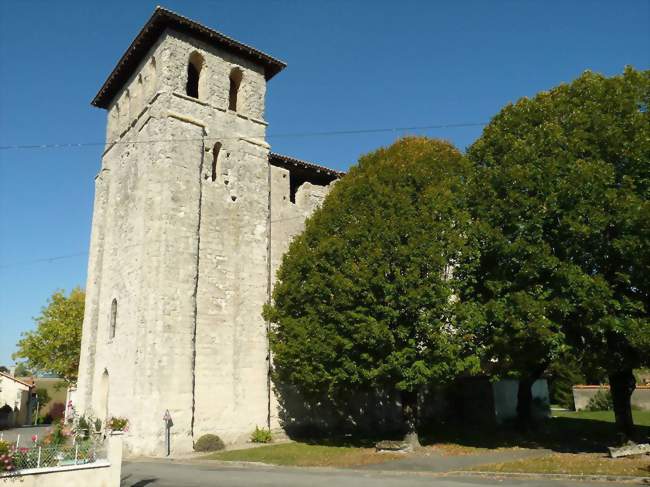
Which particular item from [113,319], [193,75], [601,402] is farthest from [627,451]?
[193,75]

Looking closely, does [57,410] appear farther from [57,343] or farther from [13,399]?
[57,343]

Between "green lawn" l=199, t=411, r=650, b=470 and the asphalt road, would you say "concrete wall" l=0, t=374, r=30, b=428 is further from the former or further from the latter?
the asphalt road

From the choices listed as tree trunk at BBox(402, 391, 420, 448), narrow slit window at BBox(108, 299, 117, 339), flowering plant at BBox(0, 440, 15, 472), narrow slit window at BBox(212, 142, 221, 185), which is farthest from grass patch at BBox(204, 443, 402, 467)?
narrow slit window at BBox(212, 142, 221, 185)

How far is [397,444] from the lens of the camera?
57.7 ft

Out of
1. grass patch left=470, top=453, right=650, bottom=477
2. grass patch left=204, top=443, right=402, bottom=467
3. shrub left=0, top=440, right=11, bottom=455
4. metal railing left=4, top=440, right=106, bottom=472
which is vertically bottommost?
grass patch left=204, top=443, right=402, bottom=467

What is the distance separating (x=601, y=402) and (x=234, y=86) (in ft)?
97.6

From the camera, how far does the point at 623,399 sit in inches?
644

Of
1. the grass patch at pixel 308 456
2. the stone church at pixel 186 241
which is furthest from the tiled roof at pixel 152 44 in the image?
the grass patch at pixel 308 456

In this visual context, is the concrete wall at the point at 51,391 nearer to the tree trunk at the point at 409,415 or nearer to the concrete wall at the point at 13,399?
the concrete wall at the point at 13,399

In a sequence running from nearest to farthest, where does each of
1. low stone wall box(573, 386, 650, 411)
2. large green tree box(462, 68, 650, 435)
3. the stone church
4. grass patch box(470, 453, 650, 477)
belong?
grass patch box(470, 453, 650, 477), large green tree box(462, 68, 650, 435), the stone church, low stone wall box(573, 386, 650, 411)

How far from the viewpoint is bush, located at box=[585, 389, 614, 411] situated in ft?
112

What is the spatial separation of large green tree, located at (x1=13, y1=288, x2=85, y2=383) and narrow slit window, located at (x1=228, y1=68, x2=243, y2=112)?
69.7 ft

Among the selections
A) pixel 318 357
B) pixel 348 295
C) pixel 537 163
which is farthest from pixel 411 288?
pixel 537 163

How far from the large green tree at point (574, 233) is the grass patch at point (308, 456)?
17.6 ft
